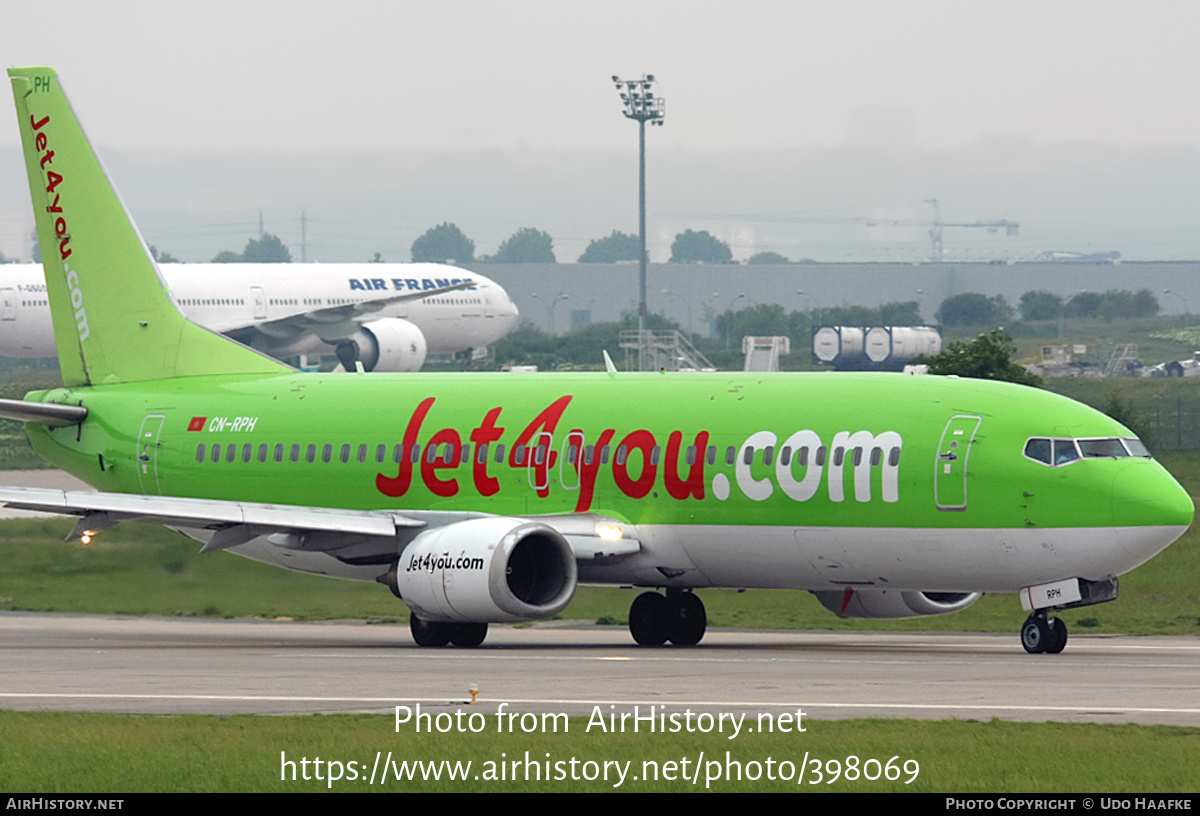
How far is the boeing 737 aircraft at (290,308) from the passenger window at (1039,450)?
60403 millimetres

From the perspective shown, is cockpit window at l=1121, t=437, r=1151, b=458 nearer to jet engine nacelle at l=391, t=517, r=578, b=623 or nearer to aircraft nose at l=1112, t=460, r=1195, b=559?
aircraft nose at l=1112, t=460, r=1195, b=559

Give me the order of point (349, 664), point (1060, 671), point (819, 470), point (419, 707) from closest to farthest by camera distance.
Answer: point (419, 707), point (1060, 671), point (349, 664), point (819, 470)

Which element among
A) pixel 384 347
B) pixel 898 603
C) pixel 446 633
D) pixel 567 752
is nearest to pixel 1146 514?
pixel 898 603

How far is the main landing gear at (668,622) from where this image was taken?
36031 mm

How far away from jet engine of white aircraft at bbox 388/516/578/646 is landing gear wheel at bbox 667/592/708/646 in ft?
10.3

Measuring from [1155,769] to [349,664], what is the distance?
14.6m

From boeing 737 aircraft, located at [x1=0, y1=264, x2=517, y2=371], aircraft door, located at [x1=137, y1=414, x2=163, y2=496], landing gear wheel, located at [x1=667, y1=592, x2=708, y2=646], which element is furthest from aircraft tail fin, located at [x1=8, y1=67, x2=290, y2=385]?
boeing 737 aircraft, located at [x1=0, y1=264, x2=517, y2=371]

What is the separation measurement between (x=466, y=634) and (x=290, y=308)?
62.4 meters

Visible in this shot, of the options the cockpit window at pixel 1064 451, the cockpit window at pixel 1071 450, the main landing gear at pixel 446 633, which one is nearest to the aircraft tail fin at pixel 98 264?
the main landing gear at pixel 446 633

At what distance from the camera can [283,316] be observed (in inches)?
3730

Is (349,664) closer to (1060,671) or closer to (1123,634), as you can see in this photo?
(1060,671)

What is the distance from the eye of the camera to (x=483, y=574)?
32406 millimetres

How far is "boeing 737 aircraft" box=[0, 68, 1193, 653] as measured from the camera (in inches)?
1217

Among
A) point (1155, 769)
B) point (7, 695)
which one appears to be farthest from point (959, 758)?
point (7, 695)
